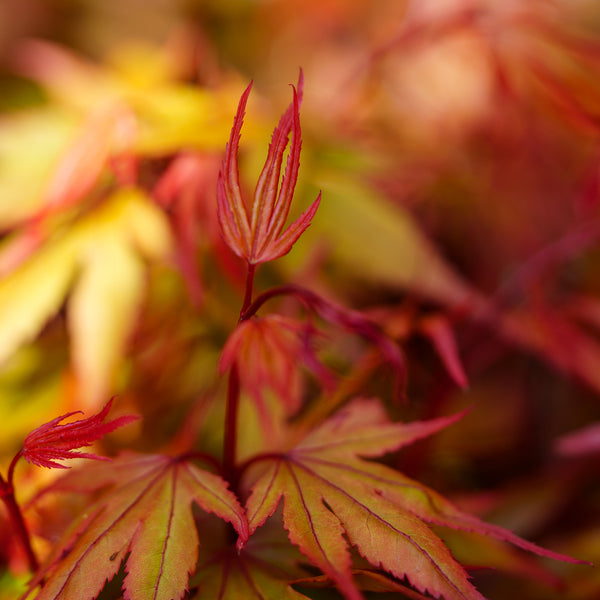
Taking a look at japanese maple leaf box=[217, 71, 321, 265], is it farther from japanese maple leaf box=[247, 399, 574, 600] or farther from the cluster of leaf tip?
japanese maple leaf box=[247, 399, 574, 600]

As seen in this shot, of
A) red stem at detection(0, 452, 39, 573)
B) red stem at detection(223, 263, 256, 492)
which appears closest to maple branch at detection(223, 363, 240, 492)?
red stem at detection(223, 263, 256, 492)

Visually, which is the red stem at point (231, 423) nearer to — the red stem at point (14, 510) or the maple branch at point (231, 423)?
the maple branch at point (231, 423)

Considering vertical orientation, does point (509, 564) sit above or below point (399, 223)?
below

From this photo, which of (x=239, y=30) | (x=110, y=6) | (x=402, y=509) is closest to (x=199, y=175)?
(x=402, y=509)

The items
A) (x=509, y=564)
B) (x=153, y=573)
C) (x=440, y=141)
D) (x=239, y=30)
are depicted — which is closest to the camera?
(x=153, y=573)

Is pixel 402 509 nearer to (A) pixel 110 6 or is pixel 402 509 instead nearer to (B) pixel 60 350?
(B) pixel 60 350

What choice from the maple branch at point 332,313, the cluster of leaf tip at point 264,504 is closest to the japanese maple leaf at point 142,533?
the cluster of leaf tip at point 264,504
